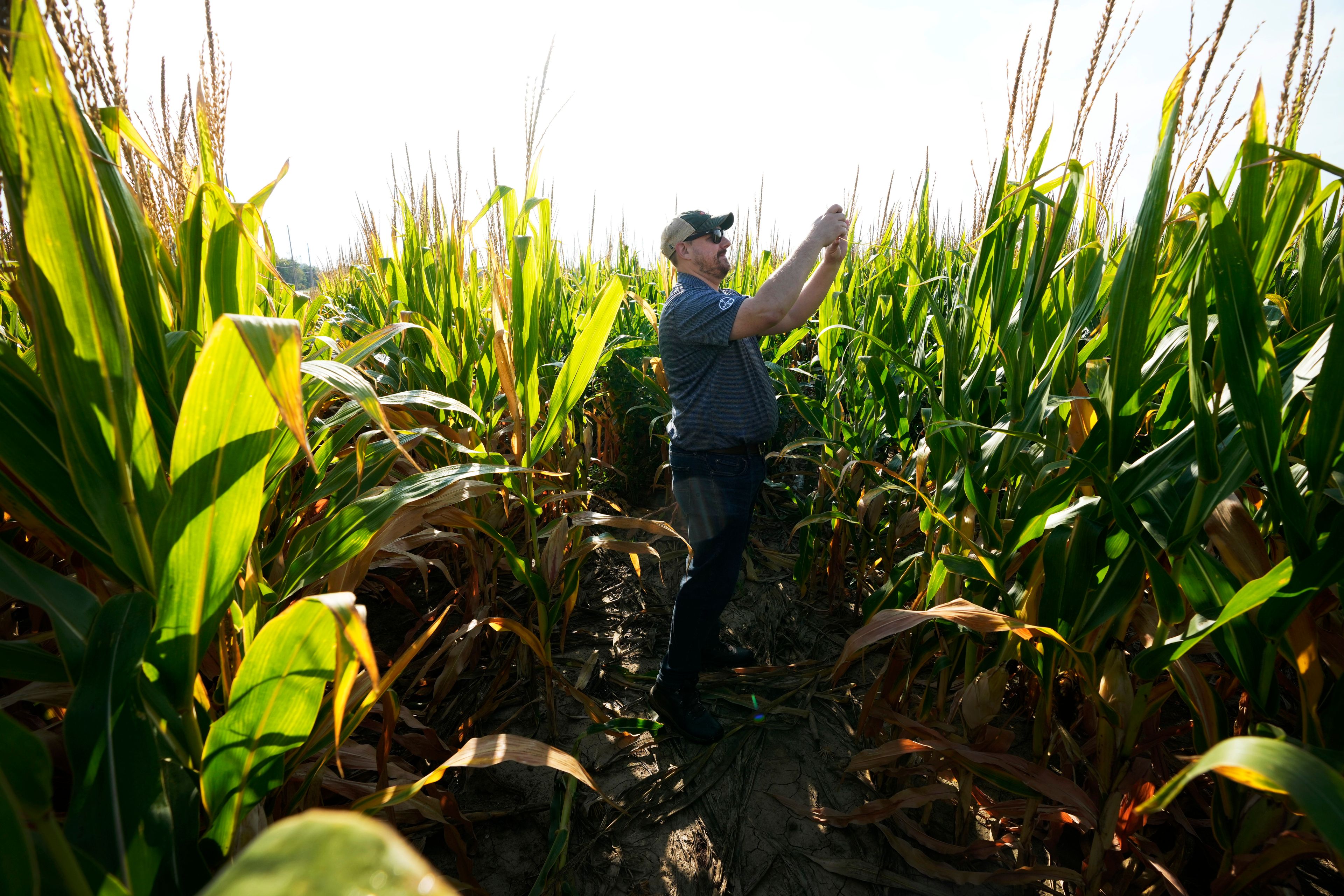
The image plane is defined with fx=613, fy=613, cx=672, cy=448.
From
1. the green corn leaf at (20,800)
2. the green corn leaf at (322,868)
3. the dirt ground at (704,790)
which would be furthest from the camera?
the dirt ground at (704,790)

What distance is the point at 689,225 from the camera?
81.3 inches

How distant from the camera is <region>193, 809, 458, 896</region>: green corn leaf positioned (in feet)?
0.80

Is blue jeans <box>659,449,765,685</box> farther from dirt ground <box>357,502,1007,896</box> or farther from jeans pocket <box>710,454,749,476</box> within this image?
dirt ground <box>357,502,1007,896</box>

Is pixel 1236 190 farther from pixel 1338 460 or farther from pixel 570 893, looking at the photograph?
pixel 570 893

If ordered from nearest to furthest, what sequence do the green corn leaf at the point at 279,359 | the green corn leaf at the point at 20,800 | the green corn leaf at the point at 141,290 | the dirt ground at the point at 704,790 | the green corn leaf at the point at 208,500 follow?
the green corn leaf at the point at 20,800 → the green corn leaf at the point at 279,359 → the green corn leaf at the point at 208,500 → the green corn leaf at the point at 141,290 → the dirt ground at the point at 704,790

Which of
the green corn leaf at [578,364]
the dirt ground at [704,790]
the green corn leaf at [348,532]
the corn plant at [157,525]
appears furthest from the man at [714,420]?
the green corn leaf at [348,532]

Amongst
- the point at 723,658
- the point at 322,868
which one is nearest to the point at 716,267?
the point at 723,658

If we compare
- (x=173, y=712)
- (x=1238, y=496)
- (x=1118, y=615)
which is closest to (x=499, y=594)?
(x=173, y=712)

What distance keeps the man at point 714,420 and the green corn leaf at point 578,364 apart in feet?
1.15

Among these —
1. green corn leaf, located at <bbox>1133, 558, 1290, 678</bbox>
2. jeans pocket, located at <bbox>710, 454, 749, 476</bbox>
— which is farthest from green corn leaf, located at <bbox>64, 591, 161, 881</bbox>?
jeans pocket, located at <bbox>710, 454, 749, 476</bbox>

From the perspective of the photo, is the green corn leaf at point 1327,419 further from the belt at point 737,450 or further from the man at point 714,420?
the belt at point 737,450

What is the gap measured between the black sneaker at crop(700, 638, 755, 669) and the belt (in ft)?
2.37

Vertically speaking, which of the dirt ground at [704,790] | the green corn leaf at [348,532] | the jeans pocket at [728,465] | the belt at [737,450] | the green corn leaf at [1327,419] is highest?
the green corn leaf at [1327,419]

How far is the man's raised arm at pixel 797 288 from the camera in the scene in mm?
1782
